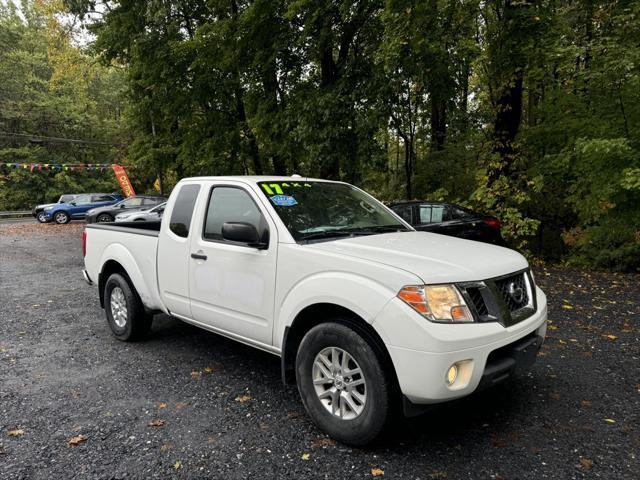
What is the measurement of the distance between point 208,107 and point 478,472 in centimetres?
1560

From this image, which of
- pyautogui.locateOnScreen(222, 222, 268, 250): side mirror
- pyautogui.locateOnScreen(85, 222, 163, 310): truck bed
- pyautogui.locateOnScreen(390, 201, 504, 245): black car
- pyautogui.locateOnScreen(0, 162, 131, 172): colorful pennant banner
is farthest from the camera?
pyautogui.locateOnScreen(0, 162, 131, 172): colorful pennant banner

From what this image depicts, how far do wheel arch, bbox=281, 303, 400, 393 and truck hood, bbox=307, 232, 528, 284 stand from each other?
1.32ft

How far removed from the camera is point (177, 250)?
425 cm

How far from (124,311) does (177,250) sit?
1391 mm

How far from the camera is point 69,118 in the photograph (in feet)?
129

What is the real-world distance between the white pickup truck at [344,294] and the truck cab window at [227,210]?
0.01m

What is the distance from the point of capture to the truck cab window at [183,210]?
4.25 meters

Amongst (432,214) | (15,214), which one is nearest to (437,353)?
(432,214)

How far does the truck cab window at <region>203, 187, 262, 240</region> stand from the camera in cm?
378

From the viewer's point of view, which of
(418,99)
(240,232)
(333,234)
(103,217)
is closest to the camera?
(240,232)

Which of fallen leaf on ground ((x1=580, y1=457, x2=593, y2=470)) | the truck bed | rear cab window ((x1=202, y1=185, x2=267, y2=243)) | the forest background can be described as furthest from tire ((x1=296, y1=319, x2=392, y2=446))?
the forest background

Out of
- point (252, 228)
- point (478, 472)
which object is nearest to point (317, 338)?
point (252, 228)

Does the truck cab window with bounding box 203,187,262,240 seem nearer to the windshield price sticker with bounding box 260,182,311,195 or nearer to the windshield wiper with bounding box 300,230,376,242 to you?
the windshield price sticker with bounding box 260,182,311,195

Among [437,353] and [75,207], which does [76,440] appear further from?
[75,207]
